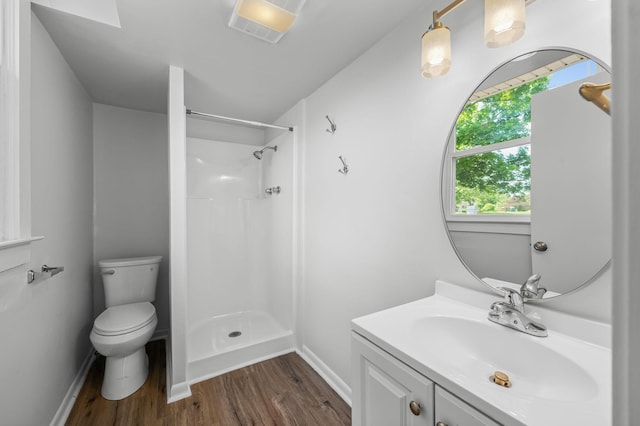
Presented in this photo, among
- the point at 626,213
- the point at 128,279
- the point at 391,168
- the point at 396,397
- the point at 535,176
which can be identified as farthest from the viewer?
the point at 128,279

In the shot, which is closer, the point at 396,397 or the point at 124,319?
the point at 396,397

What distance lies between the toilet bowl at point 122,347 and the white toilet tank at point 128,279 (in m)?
0.26

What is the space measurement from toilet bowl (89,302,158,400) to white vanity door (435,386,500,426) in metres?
1.98

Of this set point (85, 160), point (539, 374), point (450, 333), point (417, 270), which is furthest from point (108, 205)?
point (539, 374)

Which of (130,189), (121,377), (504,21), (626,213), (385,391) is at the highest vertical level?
(504,21)

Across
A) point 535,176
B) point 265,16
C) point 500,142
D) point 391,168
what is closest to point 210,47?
point 265,16

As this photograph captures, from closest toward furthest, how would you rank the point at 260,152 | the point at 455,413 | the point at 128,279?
the point at 455,413 < the point at 128,279 < the point at 260,152

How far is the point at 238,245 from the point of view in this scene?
3.06 m

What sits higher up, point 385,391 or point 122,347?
point 385,391

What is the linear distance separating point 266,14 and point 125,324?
213 cm

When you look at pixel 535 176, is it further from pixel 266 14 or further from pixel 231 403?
pixel 231 403

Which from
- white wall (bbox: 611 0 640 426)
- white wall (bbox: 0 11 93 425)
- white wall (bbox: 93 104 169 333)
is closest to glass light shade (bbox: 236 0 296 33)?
white wall (bbox: 0 11 93 425)

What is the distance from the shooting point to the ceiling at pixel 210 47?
1.37 m

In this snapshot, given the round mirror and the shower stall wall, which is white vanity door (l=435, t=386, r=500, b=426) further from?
the shower stall wall
